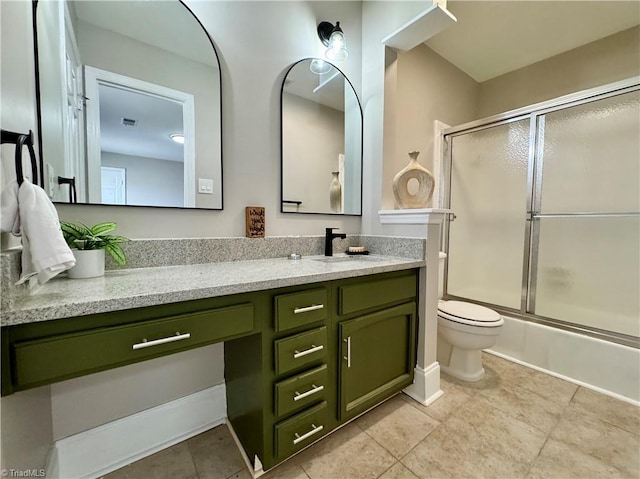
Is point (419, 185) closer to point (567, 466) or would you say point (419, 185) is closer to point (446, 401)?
point (446, 401)

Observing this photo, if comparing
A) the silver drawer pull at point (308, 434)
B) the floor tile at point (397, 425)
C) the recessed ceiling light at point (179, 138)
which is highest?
the recessed ceiling light at point (179, 138)

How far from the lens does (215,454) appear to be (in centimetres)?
121

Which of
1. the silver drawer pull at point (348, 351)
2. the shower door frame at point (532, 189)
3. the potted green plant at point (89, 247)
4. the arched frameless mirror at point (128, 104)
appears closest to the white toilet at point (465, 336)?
the shower door frame at point (532, 189)

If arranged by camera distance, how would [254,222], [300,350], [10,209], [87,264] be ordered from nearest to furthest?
[10,209]
[87,264]
[300,350]
[254,222]

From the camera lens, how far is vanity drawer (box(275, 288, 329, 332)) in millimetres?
1002

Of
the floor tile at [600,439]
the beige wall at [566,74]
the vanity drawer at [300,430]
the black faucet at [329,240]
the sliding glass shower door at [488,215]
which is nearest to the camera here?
the vanity drawer at [300,430]

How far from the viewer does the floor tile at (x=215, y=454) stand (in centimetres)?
112

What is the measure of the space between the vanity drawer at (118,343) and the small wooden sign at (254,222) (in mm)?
616

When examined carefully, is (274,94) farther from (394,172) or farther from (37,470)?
(37,470)

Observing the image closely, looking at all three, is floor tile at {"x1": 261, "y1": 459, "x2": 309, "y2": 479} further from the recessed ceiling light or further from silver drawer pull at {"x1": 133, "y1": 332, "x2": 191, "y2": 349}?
the recessed ceiling light

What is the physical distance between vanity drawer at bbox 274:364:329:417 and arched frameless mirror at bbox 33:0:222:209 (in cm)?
91

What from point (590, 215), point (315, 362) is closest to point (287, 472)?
point (315, 362)

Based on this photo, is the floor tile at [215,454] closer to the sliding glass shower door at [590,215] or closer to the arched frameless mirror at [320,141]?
the arched frameless mirror at [320,141]

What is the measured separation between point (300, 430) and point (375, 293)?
0.66 metres
